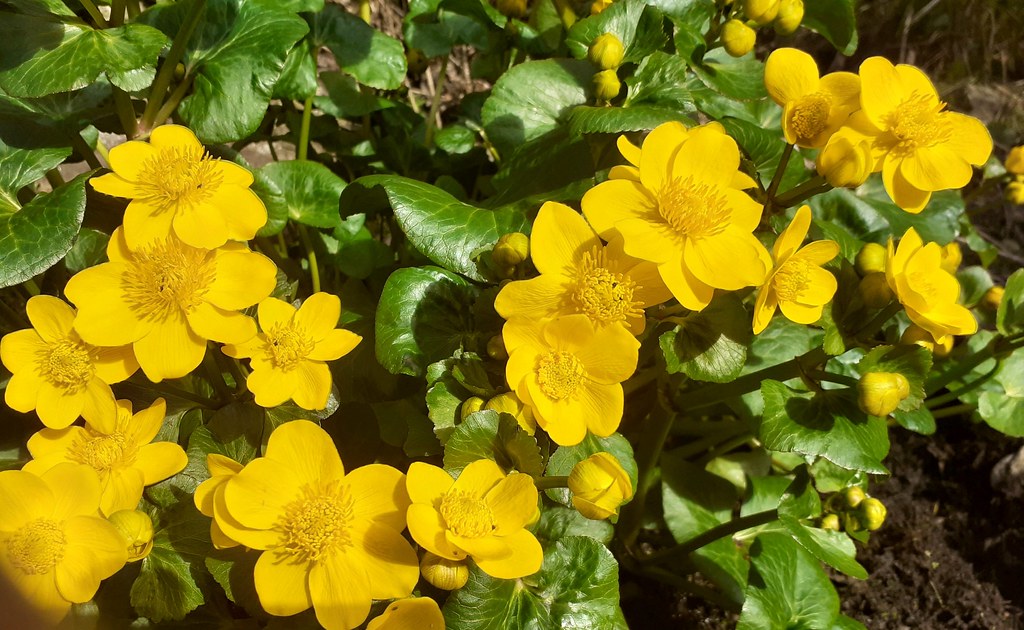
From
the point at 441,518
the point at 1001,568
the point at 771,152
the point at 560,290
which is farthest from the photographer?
the point at 1001,568

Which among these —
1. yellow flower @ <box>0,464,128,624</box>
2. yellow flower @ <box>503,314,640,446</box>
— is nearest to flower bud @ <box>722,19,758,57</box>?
yellow flower @ <box>503,314,640,446</box>

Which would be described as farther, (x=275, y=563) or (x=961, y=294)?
(x=961, y=294)

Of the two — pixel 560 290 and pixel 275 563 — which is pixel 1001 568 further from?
pixel 275 563

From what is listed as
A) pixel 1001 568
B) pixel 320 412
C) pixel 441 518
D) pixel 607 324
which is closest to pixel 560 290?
Result: pixel 607 324

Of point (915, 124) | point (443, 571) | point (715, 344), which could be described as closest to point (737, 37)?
point (915, 124)

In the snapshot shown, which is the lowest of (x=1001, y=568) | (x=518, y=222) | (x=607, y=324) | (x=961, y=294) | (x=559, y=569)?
(x=1001, y=568)

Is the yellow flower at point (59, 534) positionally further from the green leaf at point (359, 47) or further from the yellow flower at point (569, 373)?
the green leaf at point (359, 47)

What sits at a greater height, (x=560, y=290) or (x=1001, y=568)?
(x=560, y=290)
